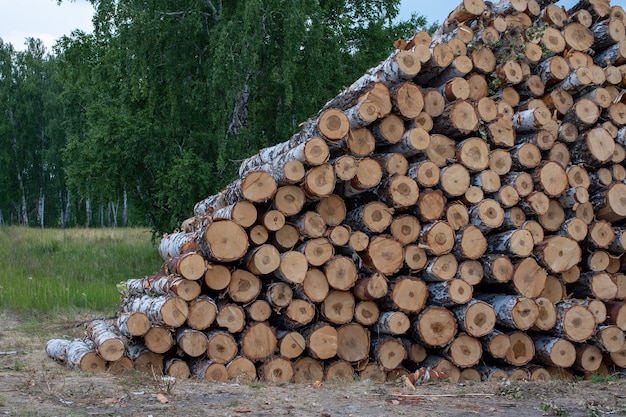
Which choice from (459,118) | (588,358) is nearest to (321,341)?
(459,118)

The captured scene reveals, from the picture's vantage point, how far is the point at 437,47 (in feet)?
22.0

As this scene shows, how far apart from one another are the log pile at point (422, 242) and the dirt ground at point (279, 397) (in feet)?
1.47

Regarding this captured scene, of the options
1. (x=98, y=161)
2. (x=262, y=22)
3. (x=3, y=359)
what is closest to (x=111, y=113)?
(x=98, y=161)

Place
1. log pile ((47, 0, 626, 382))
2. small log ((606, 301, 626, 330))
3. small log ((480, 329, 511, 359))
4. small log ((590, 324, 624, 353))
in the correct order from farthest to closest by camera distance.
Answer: small log ((606, 301, 626, 330)) → small log ((590, 324, 624, 353)) → small log ((480, 329, 511, 359)) → log pile ((47, 0, 626, 382))

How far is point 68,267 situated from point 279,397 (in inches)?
391

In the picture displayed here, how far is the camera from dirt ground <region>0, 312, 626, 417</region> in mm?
4574

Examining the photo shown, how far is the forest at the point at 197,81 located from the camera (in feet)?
44.5

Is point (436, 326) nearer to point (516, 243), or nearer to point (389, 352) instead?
point (389, 352)

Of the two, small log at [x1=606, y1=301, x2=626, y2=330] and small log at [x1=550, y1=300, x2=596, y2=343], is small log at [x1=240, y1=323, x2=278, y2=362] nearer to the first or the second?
small log at [x1=550, y1=300, x2=596, y2=343]

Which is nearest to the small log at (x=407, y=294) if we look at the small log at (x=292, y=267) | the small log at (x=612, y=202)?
the small log at (x=292, y=267)

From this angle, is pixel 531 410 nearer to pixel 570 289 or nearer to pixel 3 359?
pixel 570 289

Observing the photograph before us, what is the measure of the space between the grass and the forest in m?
1.37

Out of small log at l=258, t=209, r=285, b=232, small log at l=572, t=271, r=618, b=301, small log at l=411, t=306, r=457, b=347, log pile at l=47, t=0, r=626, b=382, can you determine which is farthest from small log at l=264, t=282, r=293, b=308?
small log at l=572, t=271, r=618, b=301

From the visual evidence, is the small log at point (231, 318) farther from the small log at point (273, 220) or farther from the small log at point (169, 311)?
the small log at point (273, 220)
